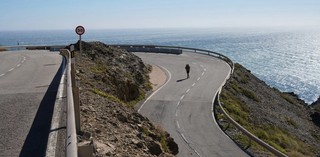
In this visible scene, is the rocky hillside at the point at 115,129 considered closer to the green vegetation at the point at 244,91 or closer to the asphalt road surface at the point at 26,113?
the asphalt road surface at the point at 26,113

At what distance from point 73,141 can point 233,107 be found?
2118cm

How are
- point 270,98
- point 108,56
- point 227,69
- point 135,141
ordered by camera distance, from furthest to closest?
point 227,69, point 270,98, point 108,56, point 135,141

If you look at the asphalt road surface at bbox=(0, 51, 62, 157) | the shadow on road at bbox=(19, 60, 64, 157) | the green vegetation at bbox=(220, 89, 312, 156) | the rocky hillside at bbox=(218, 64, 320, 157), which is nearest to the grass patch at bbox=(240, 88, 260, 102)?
the rocky hillside at bbox=(218, 64, 320, 157)

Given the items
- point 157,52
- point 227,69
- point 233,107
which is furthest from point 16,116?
point 157,52

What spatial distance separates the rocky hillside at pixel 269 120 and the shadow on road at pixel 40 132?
9.85 m

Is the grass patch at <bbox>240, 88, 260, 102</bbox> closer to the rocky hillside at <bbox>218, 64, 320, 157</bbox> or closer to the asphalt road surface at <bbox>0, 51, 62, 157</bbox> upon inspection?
the rocky hillside at <bbox>218, 64, 320, 157</bbox>

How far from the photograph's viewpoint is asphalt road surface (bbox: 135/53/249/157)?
54.2ft

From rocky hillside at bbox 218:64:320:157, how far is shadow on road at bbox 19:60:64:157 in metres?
9.85

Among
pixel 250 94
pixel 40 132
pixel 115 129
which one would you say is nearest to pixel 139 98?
pixel 250 94

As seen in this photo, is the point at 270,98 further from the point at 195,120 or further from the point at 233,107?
the point at 195,120

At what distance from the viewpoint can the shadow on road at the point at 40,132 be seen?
629cm

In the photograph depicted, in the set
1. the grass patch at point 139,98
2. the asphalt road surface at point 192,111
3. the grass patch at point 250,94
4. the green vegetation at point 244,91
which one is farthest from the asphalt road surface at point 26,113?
the grass patch at point 250,94

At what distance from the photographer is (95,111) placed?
10812 millimetres

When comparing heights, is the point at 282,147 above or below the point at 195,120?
below
